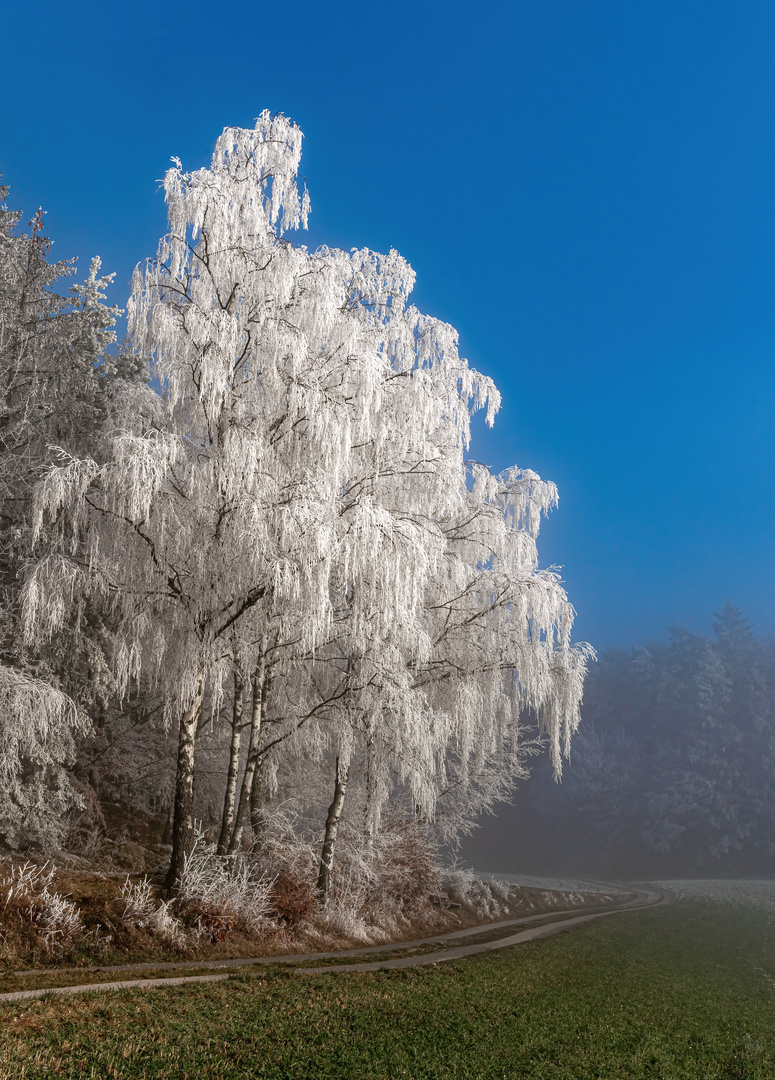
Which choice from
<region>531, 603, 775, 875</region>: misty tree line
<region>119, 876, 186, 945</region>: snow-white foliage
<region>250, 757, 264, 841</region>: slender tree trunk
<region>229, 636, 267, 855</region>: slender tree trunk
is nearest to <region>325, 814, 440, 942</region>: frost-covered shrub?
<region>250, 757, 264, 841</region>: slender tree trunk

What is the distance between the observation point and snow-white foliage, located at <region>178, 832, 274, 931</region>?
1012 centimetres

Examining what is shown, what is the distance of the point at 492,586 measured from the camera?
45.8 feet

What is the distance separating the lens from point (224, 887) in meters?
10.6

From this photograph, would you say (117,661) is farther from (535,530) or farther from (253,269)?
(535,530)

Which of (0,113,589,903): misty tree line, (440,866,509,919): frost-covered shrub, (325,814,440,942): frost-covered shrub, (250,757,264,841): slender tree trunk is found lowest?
(440,866,509,919): frost-covered shrub

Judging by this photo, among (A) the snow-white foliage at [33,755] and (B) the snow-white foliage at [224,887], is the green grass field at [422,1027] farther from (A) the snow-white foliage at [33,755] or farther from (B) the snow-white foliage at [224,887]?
(A) the snow-white foliage at [33,755]

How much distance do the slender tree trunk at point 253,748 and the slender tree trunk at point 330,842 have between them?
5.11ft

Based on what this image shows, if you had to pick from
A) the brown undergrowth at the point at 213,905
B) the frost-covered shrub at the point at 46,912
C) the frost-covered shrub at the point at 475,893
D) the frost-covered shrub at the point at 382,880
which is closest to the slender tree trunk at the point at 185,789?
the brown undergrowth at the point at 213,905

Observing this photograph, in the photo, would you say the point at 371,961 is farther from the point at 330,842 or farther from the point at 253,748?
the point at 253,748

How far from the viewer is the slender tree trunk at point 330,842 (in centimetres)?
1302

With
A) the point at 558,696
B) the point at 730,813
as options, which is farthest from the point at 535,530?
the point at 730,813

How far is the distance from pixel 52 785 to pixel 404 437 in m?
8.74

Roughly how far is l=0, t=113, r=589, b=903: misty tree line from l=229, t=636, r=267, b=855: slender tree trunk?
0.06 meters

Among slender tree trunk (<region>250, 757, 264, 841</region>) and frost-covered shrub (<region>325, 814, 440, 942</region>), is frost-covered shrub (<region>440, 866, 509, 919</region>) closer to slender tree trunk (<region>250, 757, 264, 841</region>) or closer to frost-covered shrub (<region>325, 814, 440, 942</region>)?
frost-covered shrub (<region>325, 814, 440, 942</region>)
